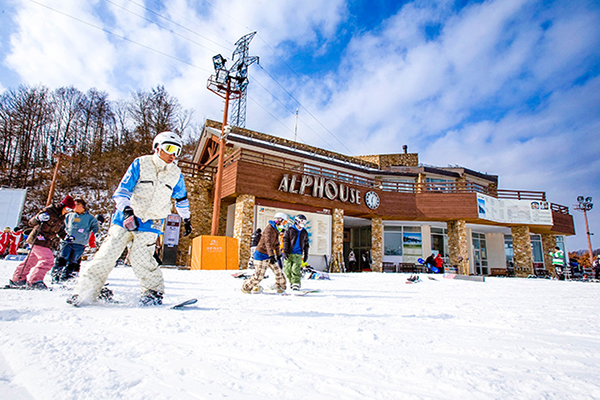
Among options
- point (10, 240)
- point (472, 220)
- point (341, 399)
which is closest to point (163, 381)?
point (341, 399)

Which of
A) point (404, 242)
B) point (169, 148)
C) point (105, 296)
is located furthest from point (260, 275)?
point (404, 242)

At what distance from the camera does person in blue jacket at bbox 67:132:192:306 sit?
285cm

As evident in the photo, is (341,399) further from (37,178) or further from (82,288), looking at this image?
(37,178)

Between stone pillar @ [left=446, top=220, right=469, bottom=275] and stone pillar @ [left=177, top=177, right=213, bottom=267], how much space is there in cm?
1413

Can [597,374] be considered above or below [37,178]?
below

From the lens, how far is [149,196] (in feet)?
10.3

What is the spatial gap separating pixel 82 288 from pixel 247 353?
201cm

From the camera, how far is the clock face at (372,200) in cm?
1764

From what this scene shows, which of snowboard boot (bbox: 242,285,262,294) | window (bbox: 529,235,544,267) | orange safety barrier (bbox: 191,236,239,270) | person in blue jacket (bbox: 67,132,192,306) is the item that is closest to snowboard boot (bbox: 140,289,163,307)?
person in blue jacket (bbox: 67,132,192,306)

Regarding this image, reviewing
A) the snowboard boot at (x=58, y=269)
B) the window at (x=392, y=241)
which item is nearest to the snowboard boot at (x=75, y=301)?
the snowboard boot at (x=58, y=269)

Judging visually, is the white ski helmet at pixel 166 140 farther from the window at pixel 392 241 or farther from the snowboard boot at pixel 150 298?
the window at pixel 392 241

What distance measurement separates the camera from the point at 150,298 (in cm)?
301

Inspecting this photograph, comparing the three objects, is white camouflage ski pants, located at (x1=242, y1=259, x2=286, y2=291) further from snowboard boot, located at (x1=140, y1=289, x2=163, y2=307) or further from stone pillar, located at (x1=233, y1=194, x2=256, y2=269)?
stone pillar, located at (x1=233, y1=194, x2=256, y2=269)

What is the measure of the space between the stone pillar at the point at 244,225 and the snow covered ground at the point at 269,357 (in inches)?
417
